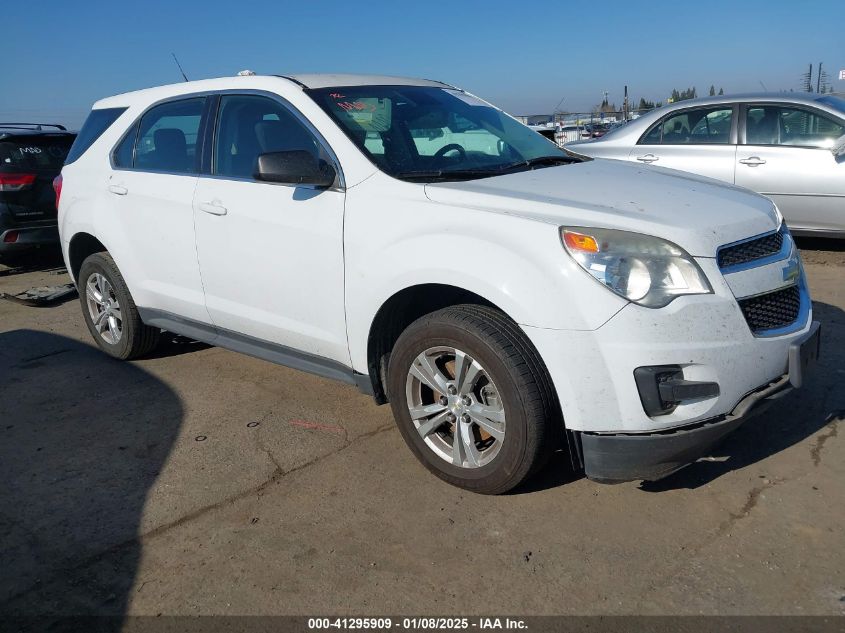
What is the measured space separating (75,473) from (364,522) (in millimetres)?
1542

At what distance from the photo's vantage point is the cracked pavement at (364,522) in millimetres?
2570

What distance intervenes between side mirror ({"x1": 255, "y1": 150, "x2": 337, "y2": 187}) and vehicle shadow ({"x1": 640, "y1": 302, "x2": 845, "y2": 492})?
199 cm

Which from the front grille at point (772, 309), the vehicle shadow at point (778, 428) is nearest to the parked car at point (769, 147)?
the vehicle shadow at point (778, 428)

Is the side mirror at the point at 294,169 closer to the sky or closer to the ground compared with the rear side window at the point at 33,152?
closer to the ground

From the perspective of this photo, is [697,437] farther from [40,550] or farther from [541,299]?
[40,550]

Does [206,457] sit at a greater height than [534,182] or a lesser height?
lesser

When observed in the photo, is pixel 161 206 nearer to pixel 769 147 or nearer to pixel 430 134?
pixel 430 134

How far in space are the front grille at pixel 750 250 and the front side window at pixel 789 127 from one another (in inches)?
175

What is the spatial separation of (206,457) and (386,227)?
1.50 metres

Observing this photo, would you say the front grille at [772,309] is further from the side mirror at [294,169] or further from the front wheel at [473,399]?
the side mirror at [294,169]

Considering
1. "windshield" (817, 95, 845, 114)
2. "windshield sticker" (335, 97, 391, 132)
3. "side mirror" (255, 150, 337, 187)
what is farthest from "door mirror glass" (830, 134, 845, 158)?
"side mirror" (255, 150, 337, 187)

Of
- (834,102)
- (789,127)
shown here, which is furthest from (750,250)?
(834,102)

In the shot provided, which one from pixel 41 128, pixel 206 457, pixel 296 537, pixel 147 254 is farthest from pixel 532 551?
pixel 41 128

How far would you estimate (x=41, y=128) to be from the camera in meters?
8.85
